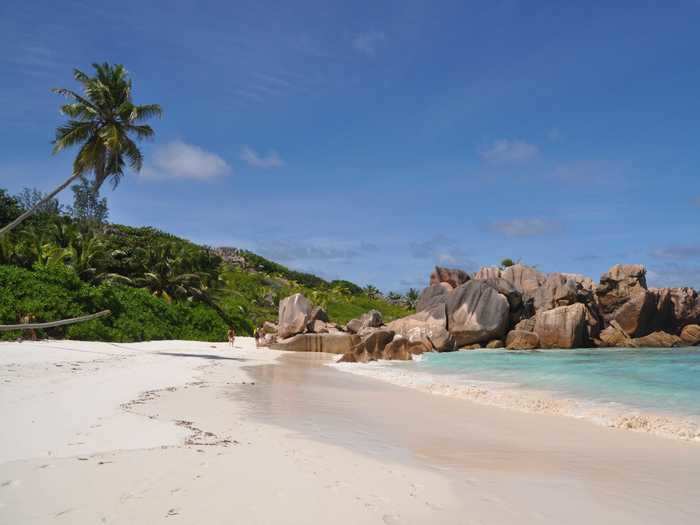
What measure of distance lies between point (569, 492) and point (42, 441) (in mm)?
4643

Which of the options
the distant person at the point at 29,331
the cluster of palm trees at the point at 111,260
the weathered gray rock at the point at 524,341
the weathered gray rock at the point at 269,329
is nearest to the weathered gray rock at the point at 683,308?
the weathered gray rock at the point at 524,341

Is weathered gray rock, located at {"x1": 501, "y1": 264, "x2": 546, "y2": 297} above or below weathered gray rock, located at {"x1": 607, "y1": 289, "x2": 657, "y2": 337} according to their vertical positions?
above

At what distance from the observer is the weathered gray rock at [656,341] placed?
37438mm

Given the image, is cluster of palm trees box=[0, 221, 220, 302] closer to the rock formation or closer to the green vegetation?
the green vegetation

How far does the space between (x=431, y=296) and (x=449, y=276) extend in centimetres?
421

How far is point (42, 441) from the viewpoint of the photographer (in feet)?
15.4

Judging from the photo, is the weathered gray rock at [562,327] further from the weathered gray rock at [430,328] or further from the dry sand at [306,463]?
the dry sand at [306,463]

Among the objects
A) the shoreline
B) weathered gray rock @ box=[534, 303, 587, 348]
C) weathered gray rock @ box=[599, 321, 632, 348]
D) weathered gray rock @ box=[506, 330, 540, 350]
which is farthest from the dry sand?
weathered gray rock @ box=[599, 321, 632, 348]

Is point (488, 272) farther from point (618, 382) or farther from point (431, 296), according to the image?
point (618, 382)

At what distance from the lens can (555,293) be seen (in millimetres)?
39219

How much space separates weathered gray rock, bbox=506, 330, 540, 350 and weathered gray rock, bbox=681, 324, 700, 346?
13.9 m

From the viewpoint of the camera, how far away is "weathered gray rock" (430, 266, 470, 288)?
149ft

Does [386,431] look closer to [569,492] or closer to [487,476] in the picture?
[487,476]

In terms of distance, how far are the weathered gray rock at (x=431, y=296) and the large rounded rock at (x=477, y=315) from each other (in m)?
2.39
